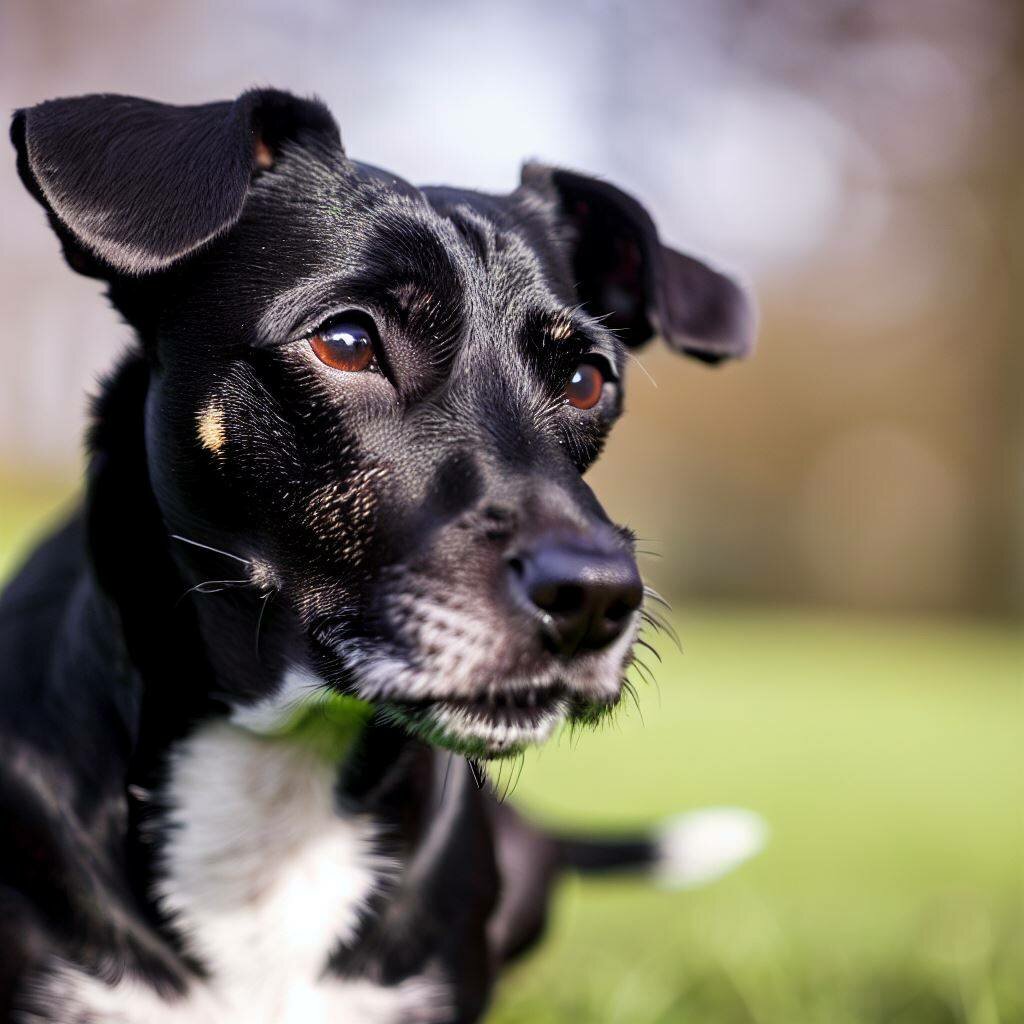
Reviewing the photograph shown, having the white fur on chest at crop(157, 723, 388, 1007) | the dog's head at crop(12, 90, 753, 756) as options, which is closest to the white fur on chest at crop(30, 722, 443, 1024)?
the white fur on chest at crop(157, 723, 388, 1007)

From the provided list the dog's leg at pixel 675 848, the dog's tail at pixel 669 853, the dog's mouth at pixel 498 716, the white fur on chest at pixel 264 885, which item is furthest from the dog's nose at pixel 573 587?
the dog's tail at pixel 669 853

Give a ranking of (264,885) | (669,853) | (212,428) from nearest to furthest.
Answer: (212,428)
(264,885)
(669,853)

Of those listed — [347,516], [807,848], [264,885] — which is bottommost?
[807,848]

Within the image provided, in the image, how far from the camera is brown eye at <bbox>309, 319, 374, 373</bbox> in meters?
2.41

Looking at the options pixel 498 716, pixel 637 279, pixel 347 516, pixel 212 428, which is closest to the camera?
pixel 498 716

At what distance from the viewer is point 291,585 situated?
243cm

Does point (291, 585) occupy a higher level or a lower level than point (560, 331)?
lower

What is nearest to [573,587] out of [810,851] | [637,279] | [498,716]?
[498,716]

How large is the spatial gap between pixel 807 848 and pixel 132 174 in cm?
472

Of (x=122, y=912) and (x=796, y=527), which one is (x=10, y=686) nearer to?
(x=122, y=912)

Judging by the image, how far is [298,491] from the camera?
2.40 meters

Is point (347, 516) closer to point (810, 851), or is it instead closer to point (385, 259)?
point (385, 259)

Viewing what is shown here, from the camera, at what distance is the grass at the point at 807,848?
11.6 ft

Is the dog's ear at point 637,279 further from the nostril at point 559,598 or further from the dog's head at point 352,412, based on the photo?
the nostril at point 559,598
